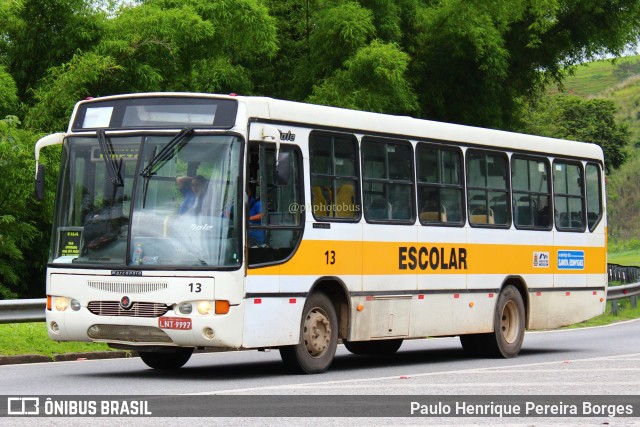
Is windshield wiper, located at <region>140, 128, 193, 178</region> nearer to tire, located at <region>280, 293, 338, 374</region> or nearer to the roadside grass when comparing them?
tire, located at <region>280, 293, 338, 374</region>

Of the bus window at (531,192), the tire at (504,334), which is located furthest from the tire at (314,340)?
the bus window at (531,192)

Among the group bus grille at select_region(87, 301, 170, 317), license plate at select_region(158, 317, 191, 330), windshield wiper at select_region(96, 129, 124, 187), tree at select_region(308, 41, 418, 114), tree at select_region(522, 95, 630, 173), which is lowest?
license plate at select_region(158, 317, 191, 330)

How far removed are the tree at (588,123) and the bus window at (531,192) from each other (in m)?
60.2

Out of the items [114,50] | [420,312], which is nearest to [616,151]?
[114,50]

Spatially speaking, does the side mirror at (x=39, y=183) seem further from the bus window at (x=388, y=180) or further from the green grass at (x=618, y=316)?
the green grass at (x=618, y=316)

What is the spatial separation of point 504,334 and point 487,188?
2131 mm

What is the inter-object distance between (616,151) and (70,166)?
7554 cm

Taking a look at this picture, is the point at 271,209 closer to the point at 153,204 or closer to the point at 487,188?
the point at 153,204

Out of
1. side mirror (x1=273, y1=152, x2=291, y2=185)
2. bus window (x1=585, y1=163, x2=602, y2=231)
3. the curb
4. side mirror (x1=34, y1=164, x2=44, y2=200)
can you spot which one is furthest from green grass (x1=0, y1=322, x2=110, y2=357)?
bus window (x1=585, y1=163, x2=602, y2=231)

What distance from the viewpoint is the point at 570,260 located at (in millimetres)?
20703

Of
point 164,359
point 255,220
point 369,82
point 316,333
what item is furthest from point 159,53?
point 255,220

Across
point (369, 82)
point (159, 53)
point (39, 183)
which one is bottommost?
point (39, 183)

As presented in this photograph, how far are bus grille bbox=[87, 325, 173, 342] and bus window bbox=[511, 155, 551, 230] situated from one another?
23.3 feet

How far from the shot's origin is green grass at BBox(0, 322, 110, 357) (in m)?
17.1
